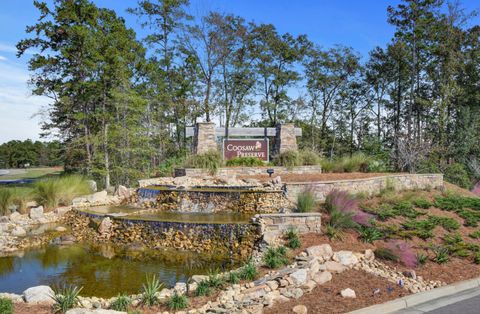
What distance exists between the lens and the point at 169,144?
2497 cm

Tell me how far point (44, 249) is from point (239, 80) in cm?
1899

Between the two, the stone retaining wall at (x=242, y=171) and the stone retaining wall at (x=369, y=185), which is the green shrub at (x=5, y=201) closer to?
the stone retaining wall at (x=242, y=171)

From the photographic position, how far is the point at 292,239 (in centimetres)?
813

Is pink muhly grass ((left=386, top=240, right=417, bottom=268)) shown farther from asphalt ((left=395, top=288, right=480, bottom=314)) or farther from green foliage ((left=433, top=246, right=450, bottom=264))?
asphalt ((left=395, top=288, right=480, bottom=314))

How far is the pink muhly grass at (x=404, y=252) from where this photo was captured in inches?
290

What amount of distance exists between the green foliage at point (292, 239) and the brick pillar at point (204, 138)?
9709 mm

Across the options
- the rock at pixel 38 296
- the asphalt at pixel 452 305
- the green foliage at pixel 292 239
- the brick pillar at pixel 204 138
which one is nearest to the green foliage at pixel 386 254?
the asphalt at pixel 452 305

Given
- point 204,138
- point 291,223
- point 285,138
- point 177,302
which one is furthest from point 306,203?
point 285,138

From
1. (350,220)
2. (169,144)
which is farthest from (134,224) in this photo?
(169,144)

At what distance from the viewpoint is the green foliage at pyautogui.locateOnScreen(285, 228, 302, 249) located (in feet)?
26.0

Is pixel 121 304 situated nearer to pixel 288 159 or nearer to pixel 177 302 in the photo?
pixel 177 302

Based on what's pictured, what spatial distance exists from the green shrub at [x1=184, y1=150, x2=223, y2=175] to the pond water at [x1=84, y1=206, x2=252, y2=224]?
153 inches

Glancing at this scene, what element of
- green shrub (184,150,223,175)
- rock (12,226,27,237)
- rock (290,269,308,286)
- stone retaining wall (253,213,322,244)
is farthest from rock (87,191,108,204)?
rock (290,269,308,286)

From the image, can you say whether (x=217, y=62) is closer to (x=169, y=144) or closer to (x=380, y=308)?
(x=169, y=144)
